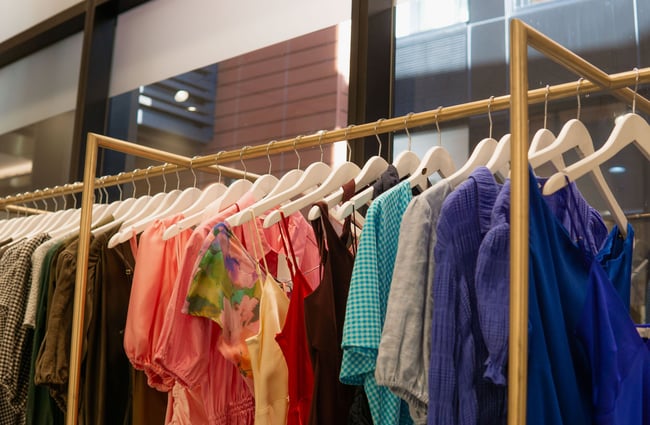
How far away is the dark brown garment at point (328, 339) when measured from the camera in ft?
5.48

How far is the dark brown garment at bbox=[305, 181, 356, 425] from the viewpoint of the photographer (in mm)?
1670

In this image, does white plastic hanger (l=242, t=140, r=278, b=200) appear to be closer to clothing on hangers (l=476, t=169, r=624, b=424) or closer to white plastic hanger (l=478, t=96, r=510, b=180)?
white plastic hanger (l=478, t=96, r=510, b=180)

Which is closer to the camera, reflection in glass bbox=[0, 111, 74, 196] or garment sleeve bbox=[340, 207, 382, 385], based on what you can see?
garment sleeve bbox=[340, 207, 382, 385]

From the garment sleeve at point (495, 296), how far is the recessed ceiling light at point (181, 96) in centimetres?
284

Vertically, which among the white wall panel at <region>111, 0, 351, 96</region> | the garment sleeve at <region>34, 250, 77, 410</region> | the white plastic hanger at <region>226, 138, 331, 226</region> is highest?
the white wall panel at <region>111, 0, 351, 96</region>

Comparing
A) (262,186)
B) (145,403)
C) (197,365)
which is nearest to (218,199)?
(262,186)

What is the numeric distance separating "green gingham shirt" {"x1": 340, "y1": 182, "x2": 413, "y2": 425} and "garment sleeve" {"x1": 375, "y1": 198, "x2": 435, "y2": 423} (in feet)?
0.24

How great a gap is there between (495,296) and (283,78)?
7.62 ft

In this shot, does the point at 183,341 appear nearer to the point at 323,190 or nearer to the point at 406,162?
the point at 323,190

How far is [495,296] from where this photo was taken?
1342 mm

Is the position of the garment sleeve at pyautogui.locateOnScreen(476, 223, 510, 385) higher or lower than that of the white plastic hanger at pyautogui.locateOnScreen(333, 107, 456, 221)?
lower

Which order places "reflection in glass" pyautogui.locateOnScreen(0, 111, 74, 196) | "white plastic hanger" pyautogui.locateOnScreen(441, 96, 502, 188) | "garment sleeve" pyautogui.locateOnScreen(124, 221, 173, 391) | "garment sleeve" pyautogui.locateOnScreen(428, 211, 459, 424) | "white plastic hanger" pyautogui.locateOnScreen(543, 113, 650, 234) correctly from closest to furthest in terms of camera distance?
"garment sleeve" pyautogui.locateOnScreen(428, 211, 459, 424), "white plastic hanger" pyautogui.locateOnScreen(543, 113, 650, 234), "white plastic hanger" pyautogui.locateOnScreen(441, 96, 502, 188), "garment sleeve" pyautogui.locateOnScreen(124, 221, 173, 391), "reflection in glass" pyautogui.locateOnScreen(0, 111, 74, 196)

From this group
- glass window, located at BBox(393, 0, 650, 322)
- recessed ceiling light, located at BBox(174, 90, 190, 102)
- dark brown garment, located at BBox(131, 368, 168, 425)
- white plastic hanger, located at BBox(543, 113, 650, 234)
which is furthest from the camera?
recessed ceiling light, located at BBox(174, 90, 190, 102)

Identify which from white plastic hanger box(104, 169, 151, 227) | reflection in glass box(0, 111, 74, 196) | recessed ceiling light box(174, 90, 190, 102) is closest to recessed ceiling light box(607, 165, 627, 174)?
white plastic hanger box(104, 169, 151, 227)
